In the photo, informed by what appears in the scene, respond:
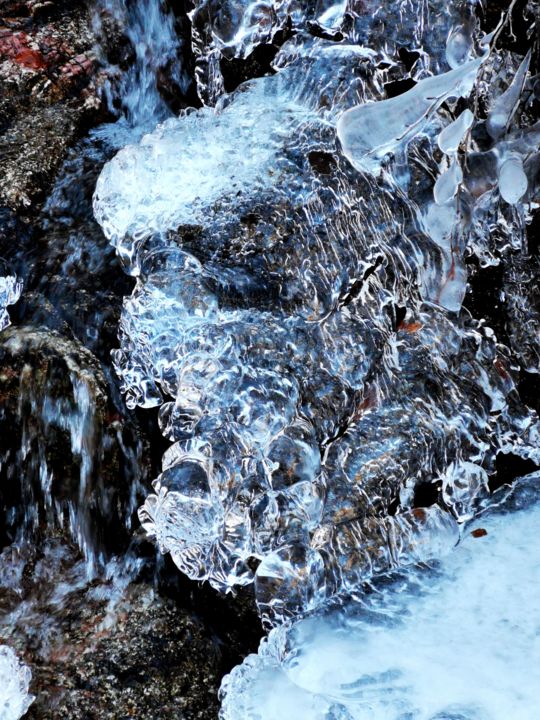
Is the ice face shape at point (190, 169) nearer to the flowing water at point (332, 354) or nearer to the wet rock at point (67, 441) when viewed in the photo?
the flowing water at point (332, 354)

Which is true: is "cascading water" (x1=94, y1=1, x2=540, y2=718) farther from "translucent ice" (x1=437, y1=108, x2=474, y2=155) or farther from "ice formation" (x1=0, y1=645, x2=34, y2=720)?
"ice formation" (x1=0, y1=645, x2=34, y2=720)

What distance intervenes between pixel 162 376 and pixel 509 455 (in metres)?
1.22

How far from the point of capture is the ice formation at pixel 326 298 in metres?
2.40

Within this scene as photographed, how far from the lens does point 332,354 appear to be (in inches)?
106

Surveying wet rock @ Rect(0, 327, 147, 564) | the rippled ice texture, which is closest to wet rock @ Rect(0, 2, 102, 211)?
wet rock @ Rect(0, 327, 147, 564)

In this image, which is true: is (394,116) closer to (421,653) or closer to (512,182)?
(512,182)

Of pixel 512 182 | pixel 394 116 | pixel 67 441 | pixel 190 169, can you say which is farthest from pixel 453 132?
pixel 67 441

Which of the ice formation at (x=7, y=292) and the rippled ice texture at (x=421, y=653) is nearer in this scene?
the rippled ice texture at (x=421, y=653)

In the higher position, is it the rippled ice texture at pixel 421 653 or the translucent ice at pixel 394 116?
the translucent ice at pixel 394 116

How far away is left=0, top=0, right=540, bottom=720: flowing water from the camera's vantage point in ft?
7.43

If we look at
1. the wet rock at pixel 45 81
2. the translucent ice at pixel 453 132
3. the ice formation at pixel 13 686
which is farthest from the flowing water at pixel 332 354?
the wet rock at pixel 45 81

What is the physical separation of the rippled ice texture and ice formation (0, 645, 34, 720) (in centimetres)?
64

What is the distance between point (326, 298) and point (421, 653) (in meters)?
1.12

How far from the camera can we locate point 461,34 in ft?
9.22
